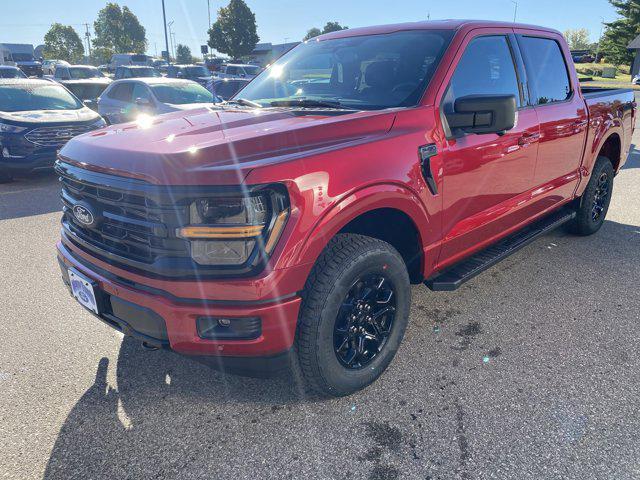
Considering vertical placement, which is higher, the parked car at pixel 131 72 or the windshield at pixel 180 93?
the parked car at pixel 131 72

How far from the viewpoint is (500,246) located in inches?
140

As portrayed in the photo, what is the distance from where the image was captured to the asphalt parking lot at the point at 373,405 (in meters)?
2.13

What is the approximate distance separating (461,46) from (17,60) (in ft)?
155

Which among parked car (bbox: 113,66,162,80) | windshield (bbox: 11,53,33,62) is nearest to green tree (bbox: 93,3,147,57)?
windshield (bbox: 11,53,33,62)

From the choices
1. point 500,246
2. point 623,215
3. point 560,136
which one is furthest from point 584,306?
point 623,215

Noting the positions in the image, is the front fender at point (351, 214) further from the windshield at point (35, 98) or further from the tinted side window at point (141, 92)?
the tinted side window at point (141, 92)

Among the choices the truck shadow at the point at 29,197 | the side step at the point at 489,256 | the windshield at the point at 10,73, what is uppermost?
the windshield at the point at 10,73

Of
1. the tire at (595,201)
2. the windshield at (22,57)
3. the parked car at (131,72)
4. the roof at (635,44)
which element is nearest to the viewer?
the tire at (595,201)

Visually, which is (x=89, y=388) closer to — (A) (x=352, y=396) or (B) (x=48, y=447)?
(B) (x=48, y=447)

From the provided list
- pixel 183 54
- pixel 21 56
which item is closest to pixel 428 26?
pixel 21 56

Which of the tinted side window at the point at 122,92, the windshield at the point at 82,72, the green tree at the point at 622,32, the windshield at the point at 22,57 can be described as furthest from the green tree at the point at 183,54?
the tinted side window at the point at 122,92

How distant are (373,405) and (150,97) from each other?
865cm

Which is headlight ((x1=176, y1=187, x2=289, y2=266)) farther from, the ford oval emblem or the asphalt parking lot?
the asphalt parking lot

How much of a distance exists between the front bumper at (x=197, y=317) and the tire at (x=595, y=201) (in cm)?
379
